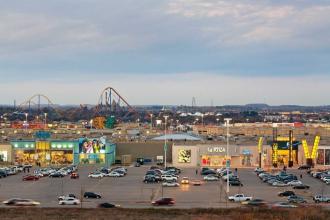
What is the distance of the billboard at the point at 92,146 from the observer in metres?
33.6

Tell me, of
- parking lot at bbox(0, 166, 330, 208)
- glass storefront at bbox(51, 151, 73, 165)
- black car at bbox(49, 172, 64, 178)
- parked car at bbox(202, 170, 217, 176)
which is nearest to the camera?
parking lot at bbox(0, 166, 330, 208)

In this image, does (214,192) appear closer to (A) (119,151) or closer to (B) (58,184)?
(B) (58,184)

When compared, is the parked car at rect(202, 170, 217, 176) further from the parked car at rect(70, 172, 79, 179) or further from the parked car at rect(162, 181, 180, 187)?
the parked car at rect(70, 172, 79, 179)

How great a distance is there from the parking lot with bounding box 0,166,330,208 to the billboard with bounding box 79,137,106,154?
4.99 m

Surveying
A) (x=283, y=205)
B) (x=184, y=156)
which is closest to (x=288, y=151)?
(x=184, y=156)

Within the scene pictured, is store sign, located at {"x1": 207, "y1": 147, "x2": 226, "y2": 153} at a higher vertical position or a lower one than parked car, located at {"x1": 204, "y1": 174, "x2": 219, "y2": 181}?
higher

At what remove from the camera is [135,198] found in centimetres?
2166

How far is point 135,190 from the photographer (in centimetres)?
2391

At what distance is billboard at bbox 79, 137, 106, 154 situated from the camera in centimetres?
3356

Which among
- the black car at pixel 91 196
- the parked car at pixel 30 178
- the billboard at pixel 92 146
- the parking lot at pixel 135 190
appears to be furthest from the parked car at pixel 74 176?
the black car at pixel 91 196

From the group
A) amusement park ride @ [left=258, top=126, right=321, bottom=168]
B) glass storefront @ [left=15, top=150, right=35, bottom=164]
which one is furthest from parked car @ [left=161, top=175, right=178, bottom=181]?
glass storefront @ [left=15, top=150, right=35, bottom=164]

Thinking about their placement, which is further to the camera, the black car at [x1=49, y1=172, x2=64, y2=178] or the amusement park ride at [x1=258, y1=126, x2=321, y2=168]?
the amusement park ride at [x1=258, y1=126, x2=321, y2=168]

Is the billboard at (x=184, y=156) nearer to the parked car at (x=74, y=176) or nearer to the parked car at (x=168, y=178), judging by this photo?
the parked car at (x=168, y=178)

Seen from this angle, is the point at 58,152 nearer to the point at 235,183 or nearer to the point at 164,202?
the point at 235,183
